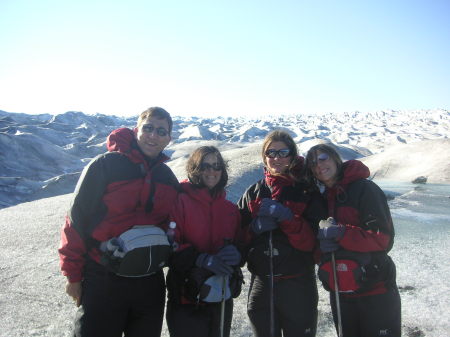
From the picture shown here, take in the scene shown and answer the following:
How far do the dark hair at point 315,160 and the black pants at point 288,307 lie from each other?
726 millimetres

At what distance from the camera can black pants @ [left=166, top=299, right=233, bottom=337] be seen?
7.60 feet

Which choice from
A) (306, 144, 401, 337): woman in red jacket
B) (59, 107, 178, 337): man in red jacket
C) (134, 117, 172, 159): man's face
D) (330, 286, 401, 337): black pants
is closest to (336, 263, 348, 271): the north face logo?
(306, 144, 401, 337): woman in red jacket

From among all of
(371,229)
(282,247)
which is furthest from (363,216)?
(282,247)

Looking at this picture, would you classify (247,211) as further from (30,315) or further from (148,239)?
(30,315)

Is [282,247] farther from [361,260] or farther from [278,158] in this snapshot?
[278,158]

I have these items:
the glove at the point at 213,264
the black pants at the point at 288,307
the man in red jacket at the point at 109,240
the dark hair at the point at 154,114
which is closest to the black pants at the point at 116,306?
the man in red jacket at the point at 109,240

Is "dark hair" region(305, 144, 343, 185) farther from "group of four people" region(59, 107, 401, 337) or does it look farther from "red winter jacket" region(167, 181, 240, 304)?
"red winter jacket" region(167, 181, 240, 304)

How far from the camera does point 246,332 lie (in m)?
3.22

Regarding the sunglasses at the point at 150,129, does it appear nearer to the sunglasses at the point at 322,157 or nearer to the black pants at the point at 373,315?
the sunglasses at the point at 322,157

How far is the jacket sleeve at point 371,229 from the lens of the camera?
231cm

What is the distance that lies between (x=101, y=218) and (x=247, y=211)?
108 centimetres

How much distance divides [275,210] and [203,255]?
22.4 inches

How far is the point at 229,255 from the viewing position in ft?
7.66

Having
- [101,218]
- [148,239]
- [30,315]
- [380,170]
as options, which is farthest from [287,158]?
[380,170]
